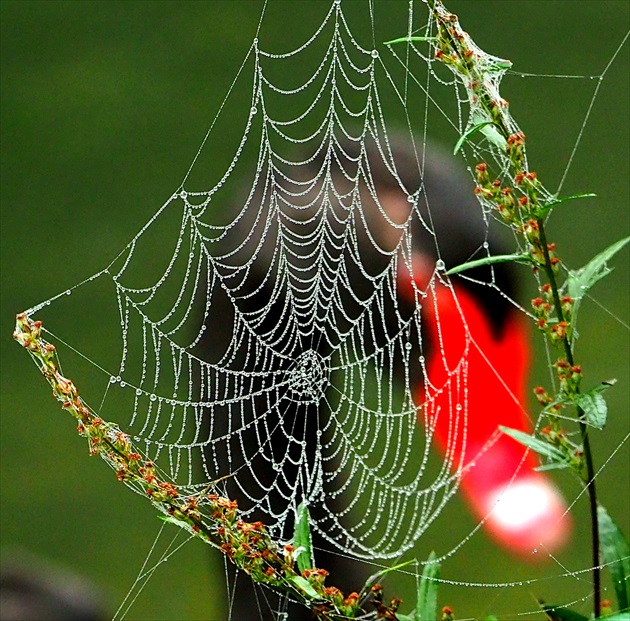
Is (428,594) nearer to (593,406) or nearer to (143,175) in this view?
(593,406)

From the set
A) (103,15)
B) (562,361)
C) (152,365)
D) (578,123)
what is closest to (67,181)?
(103,15)

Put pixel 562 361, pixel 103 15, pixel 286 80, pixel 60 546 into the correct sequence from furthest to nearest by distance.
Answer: pixel 103 15 < pixel 286 80 < pixel 60 546 < pixel 562 361

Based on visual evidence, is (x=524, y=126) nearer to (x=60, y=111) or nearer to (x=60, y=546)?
(x=60, y=111)

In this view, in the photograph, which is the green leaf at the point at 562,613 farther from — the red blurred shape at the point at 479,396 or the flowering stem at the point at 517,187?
the red blurred shape at the point at 479,396

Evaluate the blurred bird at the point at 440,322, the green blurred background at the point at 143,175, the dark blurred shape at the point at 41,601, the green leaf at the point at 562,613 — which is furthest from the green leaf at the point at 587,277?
the green blurred background at the point at 143,175

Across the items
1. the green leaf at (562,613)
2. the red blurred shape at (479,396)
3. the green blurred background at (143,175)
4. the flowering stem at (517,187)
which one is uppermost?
the green blurred background at (143,175)

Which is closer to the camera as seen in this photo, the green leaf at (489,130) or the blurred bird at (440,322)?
the green leaf at (489,130)

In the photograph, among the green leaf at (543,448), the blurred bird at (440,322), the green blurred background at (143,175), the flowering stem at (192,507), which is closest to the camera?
the flowering stem at (192,507)

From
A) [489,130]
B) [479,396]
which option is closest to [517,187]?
[489,130]
